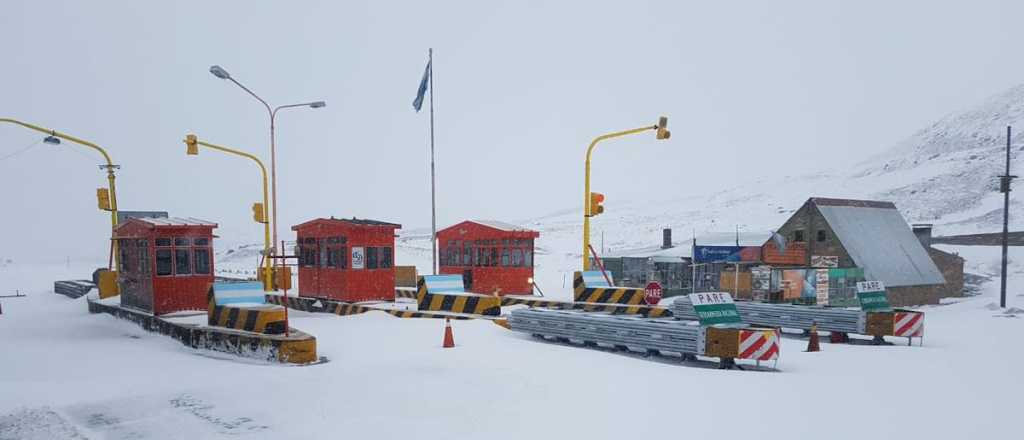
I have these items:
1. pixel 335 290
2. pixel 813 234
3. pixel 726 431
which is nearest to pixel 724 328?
pixel 726 431

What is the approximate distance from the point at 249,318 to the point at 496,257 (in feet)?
41.6

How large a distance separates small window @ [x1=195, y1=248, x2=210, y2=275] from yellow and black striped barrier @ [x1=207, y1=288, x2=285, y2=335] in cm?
399

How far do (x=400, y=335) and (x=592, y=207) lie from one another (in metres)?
8.83

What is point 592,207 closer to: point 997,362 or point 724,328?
point 724,328

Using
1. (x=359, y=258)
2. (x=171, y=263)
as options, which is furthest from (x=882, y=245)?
(x=171, y=263)

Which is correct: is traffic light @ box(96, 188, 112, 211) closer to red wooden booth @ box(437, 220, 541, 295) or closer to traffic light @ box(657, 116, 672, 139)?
red wooden booth @ box(437, 220, 541, 295)

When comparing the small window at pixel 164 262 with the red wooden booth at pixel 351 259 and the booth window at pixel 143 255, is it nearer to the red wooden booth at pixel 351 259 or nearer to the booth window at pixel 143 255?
the booth window at pixel 143 255

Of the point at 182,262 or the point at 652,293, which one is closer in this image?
the point at 182,262

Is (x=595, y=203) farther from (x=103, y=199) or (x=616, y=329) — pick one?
(x=103, y=199)

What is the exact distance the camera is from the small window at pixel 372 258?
779 inches

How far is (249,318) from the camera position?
39.7 feet

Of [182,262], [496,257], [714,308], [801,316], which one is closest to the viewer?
[714,308]

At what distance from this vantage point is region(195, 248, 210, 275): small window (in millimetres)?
16922

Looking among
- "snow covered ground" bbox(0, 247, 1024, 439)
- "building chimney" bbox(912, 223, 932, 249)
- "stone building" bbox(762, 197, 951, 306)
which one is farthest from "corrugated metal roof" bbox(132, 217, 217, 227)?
"building chimney" bbox(912, 223, 932, 249)
